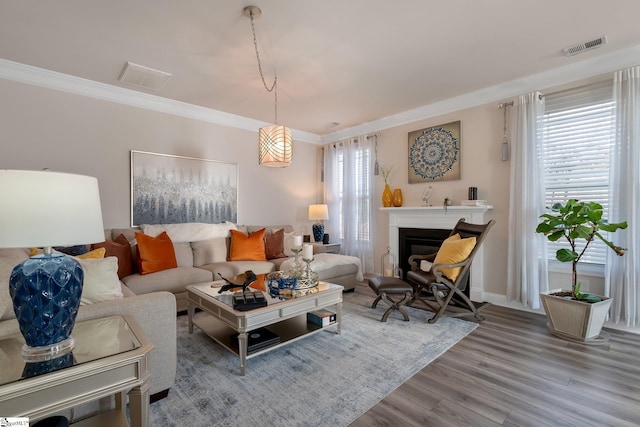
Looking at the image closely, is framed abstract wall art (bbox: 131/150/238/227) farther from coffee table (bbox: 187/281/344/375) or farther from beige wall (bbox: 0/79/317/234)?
coffee table (bbox: 187/281/344/375)

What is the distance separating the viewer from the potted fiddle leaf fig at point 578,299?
2.62 metres

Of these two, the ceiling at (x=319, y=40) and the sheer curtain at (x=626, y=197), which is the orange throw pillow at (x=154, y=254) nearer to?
the ceiling at (x=319, y=40)

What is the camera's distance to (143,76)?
3.34 m

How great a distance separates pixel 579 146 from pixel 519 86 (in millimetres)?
955

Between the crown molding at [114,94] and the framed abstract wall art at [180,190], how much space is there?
2.09ft

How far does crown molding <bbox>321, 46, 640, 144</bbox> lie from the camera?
2934 mm

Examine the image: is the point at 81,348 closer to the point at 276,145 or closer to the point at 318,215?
the point at 276,145

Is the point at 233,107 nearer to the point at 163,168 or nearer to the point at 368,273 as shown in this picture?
the point at 163,168

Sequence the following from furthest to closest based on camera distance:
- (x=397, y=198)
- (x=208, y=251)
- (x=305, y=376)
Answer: (x=397, y=198) → (x=208, y=251) → (x=305, y=376)

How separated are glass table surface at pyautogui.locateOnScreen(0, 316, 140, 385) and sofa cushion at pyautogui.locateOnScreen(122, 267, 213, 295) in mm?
1681

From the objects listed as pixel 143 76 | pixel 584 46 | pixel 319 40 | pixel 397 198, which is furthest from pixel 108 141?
pixel 584 46

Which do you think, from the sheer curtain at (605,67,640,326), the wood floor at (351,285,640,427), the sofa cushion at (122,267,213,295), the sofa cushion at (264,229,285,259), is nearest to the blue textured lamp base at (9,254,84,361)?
the wood floor at (351,285,640,427)

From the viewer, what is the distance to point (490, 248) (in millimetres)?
3816

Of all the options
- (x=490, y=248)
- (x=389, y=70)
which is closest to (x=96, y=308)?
(x=389, y=70)
